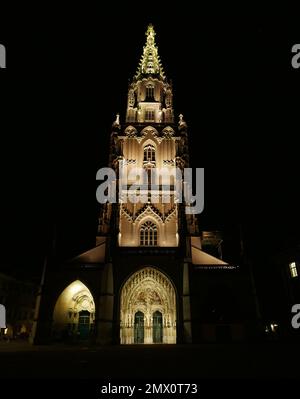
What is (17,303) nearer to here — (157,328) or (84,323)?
(84,323)

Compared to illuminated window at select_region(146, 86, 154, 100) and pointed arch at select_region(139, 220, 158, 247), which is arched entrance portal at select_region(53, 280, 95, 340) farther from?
illuminated window at select_region(146, 86, 154, 100)

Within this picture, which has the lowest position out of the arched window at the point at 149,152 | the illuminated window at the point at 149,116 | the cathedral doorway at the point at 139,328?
the cathedral doorway at the point at 139,328

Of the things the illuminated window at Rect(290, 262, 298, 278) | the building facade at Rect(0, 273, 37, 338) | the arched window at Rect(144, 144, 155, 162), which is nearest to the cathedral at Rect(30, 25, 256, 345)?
the arched window at Rect(144, 144, 155, 162)

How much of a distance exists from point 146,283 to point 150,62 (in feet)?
108

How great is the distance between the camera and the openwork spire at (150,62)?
1767 inches

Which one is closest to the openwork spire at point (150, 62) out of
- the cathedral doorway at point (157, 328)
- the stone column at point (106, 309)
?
the stone column at point (106, 309)

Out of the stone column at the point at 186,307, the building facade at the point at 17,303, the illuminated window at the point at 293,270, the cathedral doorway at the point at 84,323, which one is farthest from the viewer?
the building facade at the point at 17,303

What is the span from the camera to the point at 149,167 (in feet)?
119

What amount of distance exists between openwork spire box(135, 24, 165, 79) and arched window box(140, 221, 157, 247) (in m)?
22.6

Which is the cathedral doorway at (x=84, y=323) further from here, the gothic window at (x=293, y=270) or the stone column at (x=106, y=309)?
the gothic window at (x=293, y=270)

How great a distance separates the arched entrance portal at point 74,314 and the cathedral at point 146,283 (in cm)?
9

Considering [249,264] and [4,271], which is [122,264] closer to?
[249,264]

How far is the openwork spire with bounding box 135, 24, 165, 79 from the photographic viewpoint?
147 ft

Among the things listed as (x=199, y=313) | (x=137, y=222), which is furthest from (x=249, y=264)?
(x=137, y=222)
